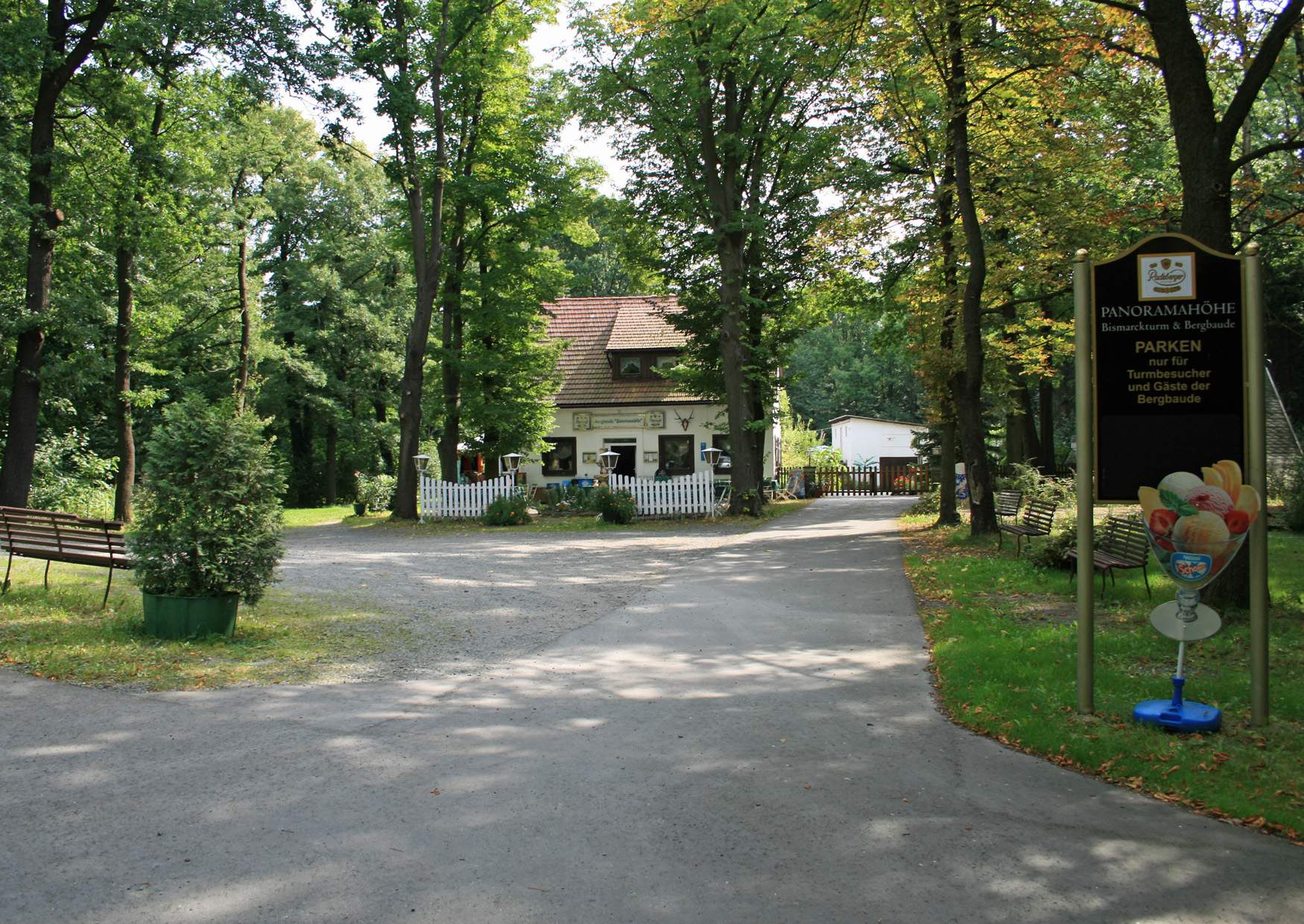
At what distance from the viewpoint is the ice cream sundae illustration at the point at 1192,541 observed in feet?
19.7

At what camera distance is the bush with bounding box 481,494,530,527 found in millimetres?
25073

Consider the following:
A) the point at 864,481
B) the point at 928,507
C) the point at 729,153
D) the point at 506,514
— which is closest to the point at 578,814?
the point at 506,514

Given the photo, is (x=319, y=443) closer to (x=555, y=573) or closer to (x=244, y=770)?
(x=555, y=573)

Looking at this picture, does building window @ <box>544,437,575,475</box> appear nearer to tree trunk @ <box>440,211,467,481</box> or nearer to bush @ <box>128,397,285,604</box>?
tree trunk @ <box>440,211,467,481</box>

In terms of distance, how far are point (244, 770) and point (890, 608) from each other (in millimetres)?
7488

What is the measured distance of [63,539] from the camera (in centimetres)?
1027

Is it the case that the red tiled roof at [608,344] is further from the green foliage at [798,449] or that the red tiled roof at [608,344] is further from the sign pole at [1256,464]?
the sign pole at [1256,464]

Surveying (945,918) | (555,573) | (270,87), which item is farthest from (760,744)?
(270,87)

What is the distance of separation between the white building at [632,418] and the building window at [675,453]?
0.03m

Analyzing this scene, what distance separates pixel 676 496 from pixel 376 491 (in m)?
15.7

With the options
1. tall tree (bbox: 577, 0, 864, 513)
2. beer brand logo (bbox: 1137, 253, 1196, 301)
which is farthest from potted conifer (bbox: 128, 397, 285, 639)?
tall tree (bbox: 577, 0, 864, 513)

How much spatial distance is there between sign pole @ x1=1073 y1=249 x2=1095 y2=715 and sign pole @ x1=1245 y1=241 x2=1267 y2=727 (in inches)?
37.2

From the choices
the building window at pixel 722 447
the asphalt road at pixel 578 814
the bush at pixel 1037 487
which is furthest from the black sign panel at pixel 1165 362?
the building window at pixel 722 447

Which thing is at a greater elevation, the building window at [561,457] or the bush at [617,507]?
the building window at [561,457]
